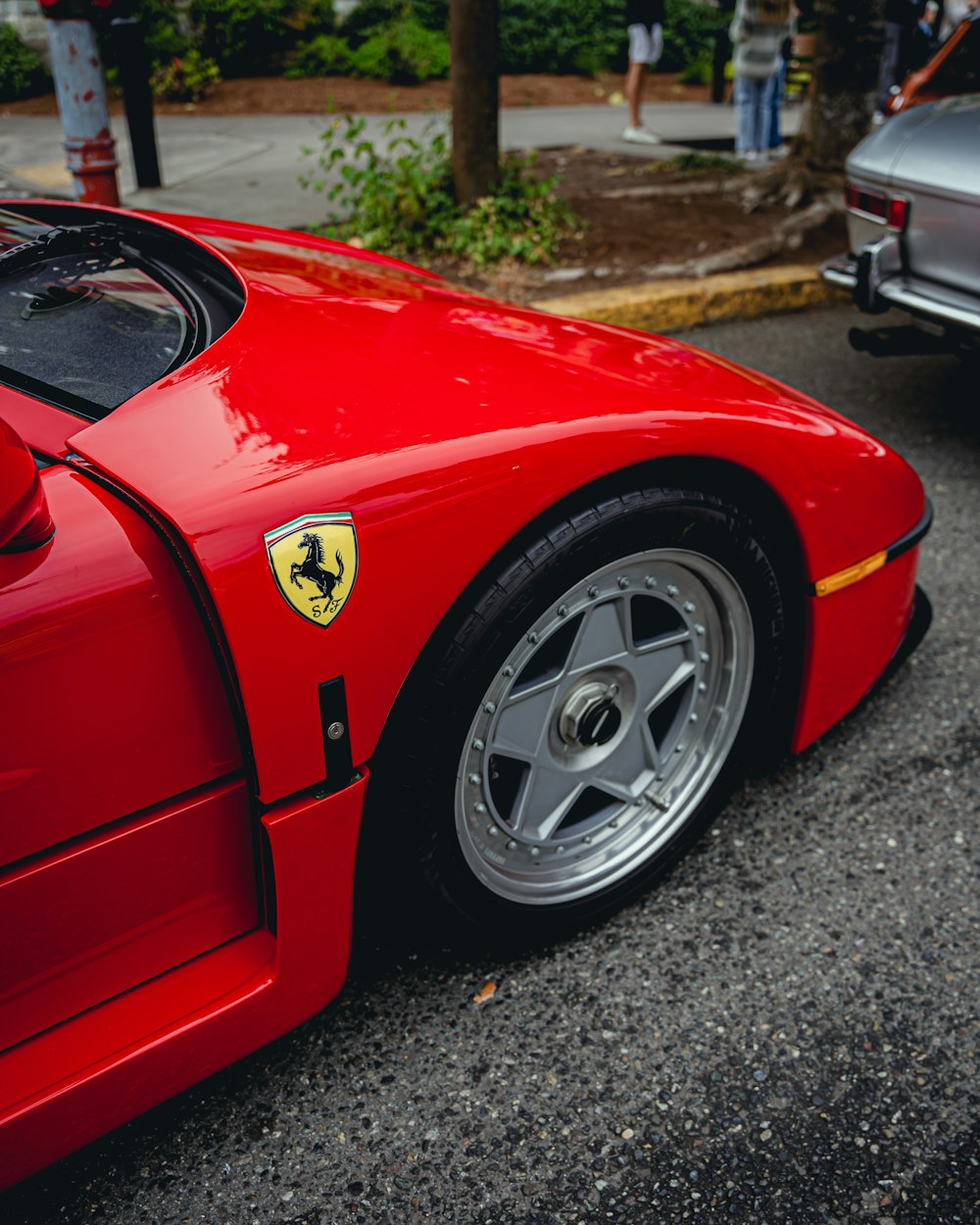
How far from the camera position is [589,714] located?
170cm

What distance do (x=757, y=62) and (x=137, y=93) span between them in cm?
487

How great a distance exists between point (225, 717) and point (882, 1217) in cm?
110

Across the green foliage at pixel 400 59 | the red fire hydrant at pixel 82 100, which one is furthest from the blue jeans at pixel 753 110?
the red fire hydrant at pixel 82 100

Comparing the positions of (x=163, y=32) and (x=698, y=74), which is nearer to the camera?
(x=163, y=32)

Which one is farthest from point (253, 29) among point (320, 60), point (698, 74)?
point (698, 74)

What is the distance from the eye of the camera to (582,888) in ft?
5.79

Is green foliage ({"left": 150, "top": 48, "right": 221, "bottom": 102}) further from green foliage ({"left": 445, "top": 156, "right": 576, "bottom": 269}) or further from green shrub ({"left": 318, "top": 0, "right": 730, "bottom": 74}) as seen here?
green foliage ({"left": 445, "top": 156, "right": 576, "bottom": 269})

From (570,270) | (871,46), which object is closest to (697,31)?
(871,46)

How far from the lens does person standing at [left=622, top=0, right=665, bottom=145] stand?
28.3 ft

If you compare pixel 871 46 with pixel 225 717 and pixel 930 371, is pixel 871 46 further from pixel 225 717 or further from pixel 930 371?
pixel 225 717

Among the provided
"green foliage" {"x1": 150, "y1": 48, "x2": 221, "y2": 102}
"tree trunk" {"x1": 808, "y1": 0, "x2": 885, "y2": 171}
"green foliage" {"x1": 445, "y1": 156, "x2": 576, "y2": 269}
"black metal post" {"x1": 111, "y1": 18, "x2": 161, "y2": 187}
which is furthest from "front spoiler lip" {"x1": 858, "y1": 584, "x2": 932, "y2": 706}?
"green foliage" {"x1": 150, "y1": 48, "x2": 221, "y2": 102}

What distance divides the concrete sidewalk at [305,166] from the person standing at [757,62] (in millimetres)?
613

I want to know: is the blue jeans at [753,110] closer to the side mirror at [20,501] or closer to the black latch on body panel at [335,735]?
the black latch on body panel at [335,735]

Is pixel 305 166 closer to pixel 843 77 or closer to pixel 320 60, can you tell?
pixel 843 77
